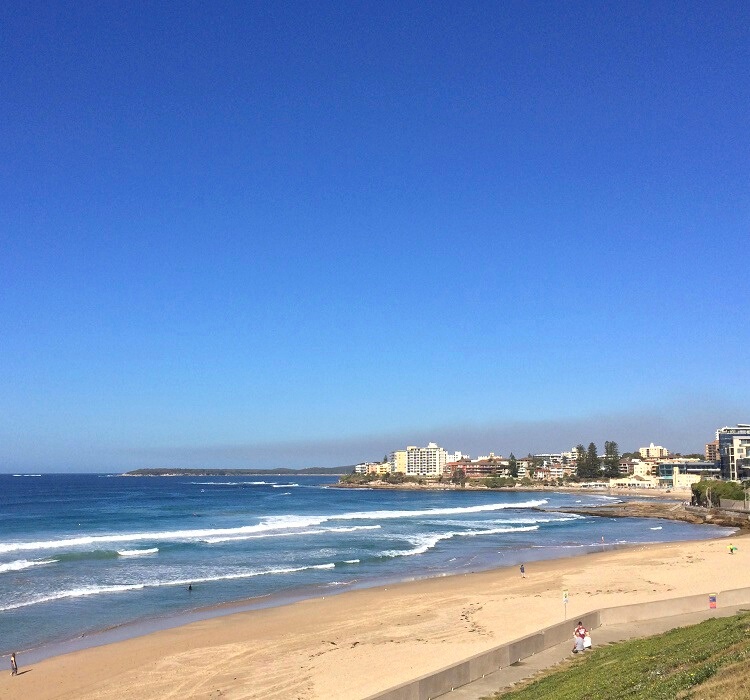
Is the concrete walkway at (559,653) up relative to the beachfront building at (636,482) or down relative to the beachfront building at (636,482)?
up

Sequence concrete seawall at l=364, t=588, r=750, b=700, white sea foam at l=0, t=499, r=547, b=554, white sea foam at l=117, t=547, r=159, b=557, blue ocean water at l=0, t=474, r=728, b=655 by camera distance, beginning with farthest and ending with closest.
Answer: white sea foam at l=0, t=499, r=547, b=554, white sea foam at l=117, t=547, r=159, b=557, blue ocean water at l=0, t=474, r=728, b=655, concrete seawall at l=364, t=588, r=750, b=700

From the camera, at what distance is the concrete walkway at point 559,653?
45.9 feet

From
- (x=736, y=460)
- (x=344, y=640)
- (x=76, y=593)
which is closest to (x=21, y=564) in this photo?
(x=76, y=593)

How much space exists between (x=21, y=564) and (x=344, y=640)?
84.0 feet

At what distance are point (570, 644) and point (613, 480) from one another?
153413mm

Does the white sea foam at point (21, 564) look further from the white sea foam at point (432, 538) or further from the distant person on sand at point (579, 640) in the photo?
the distant person on sand at point (579, 640)

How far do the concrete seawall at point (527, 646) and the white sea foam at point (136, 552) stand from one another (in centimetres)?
3161

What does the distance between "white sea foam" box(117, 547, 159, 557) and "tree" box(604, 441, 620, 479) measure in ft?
490

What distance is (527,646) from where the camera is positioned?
16375 millimetres

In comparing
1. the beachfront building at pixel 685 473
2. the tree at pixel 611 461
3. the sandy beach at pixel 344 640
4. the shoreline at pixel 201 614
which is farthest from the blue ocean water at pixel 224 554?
the tree at pixel 611 461

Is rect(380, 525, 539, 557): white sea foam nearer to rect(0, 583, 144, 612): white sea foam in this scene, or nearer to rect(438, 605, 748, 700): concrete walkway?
rect(0, 583, 144, 612): white sea foam

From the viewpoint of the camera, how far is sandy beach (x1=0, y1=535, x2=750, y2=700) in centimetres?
1711

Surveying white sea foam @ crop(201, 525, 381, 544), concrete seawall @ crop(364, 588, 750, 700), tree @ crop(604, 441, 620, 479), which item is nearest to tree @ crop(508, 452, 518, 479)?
tree @ crop(604, 441, 620, 479)

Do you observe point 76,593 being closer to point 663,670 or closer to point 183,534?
point 183,534
